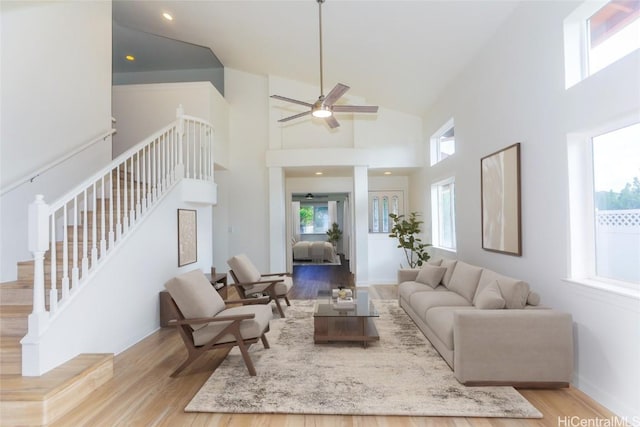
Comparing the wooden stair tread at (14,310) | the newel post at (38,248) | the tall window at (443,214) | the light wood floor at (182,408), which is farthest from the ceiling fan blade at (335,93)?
the wooden stair tread at (14,310)

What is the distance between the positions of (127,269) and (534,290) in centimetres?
426

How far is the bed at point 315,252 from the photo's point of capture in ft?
36.9

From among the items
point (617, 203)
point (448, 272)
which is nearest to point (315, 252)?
point (448, 272)

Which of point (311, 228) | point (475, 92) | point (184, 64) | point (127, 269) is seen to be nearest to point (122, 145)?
point (184, 64)

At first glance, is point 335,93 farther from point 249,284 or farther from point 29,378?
point 29,378

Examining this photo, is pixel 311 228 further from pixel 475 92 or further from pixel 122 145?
pixel 475 92

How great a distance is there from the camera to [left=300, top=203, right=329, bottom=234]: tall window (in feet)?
48.2

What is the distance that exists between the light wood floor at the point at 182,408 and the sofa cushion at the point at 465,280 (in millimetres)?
1316

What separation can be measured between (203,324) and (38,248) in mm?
1401

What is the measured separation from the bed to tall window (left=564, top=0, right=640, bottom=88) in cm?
894

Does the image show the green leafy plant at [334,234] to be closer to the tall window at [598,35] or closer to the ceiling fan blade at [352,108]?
the ceiling fan blade at [352,108]

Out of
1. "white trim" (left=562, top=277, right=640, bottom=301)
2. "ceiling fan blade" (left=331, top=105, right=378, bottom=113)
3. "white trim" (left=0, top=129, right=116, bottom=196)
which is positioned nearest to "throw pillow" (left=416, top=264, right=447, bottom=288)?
"white trim" (left=562, top=277, right=640, bottom=301)

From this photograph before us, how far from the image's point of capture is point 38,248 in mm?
2504

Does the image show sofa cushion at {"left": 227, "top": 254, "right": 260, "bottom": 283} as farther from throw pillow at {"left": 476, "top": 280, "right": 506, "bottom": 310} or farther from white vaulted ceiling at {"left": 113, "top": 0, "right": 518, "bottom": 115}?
white vaulted ceiling at {"left": 113, "top": 0, "right": 518, "bottom": 115}
